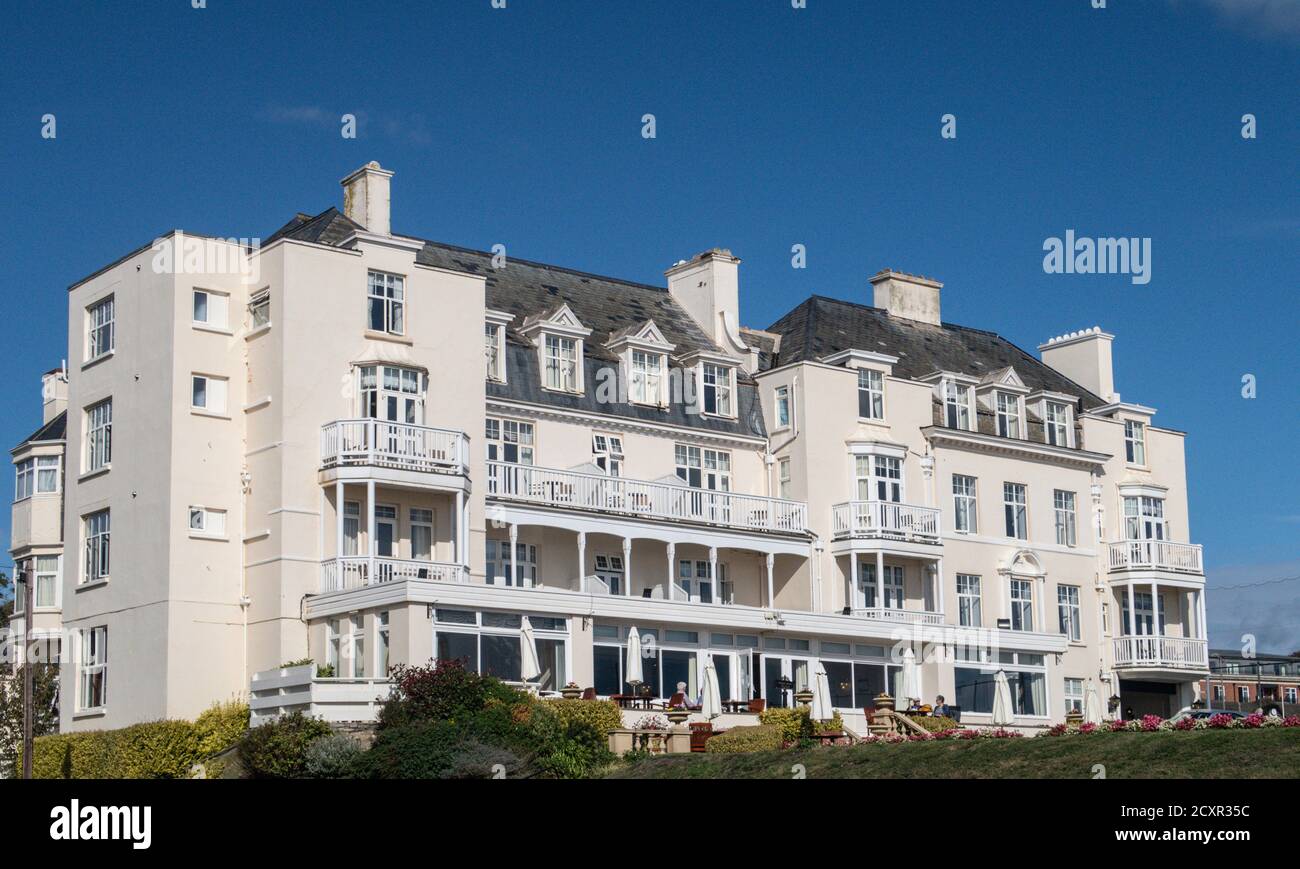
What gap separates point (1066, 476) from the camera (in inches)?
2140

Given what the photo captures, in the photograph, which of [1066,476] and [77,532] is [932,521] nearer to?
[1066,476]

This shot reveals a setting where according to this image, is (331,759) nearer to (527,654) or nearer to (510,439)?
(527,654)

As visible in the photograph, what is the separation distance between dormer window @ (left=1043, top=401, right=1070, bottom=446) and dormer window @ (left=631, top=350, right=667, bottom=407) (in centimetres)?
1323

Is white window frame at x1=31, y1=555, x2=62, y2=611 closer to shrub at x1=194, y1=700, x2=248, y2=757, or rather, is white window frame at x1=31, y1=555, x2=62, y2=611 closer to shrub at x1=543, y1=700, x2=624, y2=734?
shrub at x1=194, y1=700, x2=248, y2=757

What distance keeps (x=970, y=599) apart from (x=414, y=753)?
77.6ft

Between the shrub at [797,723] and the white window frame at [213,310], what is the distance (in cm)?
1495

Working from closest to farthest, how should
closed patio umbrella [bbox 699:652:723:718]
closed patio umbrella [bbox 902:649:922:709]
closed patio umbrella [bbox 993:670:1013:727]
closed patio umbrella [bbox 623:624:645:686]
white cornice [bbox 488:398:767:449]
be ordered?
closed patio umbrella [bbox 699:652:723:718]
closed patio umbrella [bbox 623:624:645:686]
closed patio umbrella [bbox 993:670:1013:727]
white cornice [bbox 488:398:767:449]
closed patio umbrella [bbox 902:649:922:709]

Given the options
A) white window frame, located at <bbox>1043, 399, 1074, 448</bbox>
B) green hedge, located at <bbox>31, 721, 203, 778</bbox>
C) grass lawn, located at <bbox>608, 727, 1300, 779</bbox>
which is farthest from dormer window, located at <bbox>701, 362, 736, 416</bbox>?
grass lawn, located at <bbox>608, 727, 1300, 779</bbox>

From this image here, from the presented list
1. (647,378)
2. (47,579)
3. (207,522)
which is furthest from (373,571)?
(647,378)

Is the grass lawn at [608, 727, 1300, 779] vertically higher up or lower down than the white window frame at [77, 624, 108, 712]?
lower down

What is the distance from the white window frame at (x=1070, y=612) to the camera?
5309 centimetres

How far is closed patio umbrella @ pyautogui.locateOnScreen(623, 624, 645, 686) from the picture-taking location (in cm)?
3791
